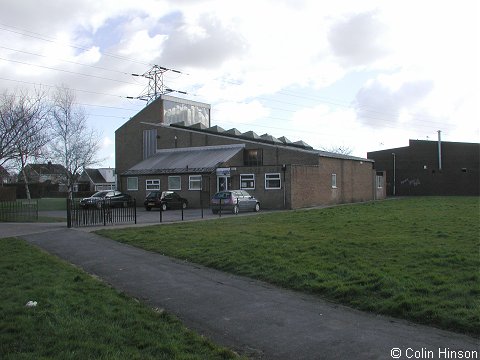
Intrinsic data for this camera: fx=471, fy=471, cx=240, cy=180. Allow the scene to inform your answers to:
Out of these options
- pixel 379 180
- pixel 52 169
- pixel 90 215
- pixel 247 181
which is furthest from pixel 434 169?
pixel 90 215

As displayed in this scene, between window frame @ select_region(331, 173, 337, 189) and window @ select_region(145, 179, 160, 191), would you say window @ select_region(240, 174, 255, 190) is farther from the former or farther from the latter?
window @ select_region(145, 179, 160, 191)

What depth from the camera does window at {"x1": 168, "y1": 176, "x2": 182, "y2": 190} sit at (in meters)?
40.1

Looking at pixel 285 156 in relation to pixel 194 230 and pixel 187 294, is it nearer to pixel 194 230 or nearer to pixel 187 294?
pixel 194 230

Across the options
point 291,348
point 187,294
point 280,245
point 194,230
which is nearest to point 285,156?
point 194,230

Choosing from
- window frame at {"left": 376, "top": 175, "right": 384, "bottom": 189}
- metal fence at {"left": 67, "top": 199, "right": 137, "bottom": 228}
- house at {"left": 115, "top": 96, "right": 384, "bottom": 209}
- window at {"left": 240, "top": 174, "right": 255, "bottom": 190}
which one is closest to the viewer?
metal fence at {"left": 67, "top": 199, "right": 137, "bottom": 228}

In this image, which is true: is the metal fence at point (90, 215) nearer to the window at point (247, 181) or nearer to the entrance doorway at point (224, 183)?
the window at point (247, 181)

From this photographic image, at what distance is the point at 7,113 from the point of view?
20.5 m

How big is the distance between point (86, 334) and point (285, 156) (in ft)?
110

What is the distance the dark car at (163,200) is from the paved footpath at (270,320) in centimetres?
2438

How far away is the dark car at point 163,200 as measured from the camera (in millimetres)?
34875

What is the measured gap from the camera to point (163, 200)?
35.2 meters

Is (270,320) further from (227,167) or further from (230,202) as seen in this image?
(227,167)

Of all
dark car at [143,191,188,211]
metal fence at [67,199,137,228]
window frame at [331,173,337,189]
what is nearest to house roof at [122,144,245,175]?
dark car at [143,191,188,211]

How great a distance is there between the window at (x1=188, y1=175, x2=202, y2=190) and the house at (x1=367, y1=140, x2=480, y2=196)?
100 feet
